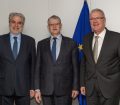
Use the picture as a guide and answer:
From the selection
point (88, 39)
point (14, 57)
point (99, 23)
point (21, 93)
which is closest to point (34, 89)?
point (21, 93)

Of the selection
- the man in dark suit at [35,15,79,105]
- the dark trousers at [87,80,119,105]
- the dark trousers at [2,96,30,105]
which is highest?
the man in dark suit at [35,15,79,105]

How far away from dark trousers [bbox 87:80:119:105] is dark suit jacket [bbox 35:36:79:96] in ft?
0.86

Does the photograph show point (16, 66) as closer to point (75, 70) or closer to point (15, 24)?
point (15, 24)

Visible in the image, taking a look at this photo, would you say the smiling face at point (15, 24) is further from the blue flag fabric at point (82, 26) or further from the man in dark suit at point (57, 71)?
the blue flag fabric at point (82, 26)

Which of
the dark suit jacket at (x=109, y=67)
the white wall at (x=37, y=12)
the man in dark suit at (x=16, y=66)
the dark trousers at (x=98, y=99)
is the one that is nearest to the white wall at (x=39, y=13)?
the white wall at (x=37, y=12)

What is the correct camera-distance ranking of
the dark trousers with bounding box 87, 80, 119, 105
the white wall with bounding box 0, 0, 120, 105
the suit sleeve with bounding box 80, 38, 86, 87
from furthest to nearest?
the white wall with bounding box 0, 0, 120, 105 → the suit sleeve with bounding box 80, 38, 86, 87 → the dark trousers with bounding box 87, 80, 119, 105

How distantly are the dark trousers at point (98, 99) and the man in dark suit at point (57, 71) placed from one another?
0.25m

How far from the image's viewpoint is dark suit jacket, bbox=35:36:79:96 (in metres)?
3.54

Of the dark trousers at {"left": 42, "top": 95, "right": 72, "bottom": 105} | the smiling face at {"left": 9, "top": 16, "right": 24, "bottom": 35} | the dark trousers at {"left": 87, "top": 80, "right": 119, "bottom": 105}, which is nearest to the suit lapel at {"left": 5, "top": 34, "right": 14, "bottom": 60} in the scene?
the smiling face at {"left": 9, "top": 16, "right": 24, "bottom": 35}

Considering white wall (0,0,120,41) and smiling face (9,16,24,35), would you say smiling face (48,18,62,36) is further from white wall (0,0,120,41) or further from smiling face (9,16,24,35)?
white wall (0,0,120,41)

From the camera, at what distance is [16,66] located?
3.57 meters

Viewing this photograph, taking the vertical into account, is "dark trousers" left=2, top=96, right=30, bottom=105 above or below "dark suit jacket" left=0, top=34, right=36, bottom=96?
below

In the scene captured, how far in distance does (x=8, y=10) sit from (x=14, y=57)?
3.44 feet

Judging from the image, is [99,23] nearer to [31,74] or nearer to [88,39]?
[88,39]
